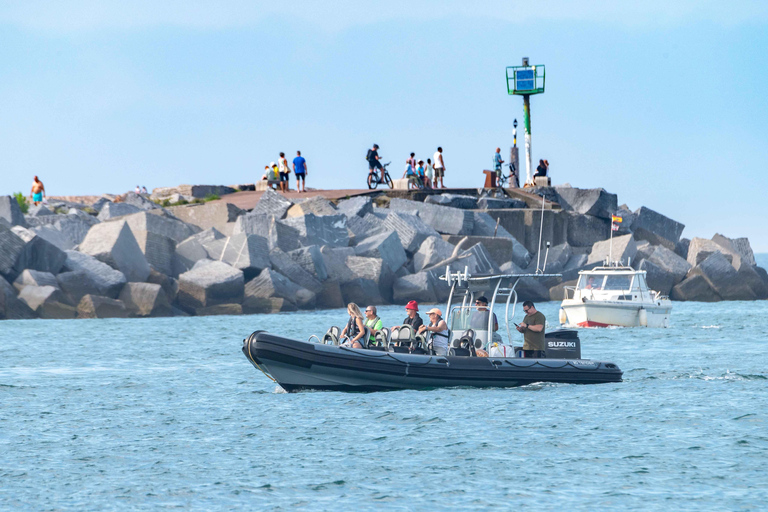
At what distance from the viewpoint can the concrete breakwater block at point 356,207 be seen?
3822cm

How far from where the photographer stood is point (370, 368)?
45.5ft

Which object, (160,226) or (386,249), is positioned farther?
(386,249)

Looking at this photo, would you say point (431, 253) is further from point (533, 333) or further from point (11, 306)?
point (533, 333)

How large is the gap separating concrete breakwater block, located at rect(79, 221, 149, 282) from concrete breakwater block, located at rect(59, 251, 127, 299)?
16.2 inches

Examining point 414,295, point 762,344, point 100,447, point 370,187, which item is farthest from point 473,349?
point 370,187

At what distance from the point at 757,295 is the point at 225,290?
968 inches

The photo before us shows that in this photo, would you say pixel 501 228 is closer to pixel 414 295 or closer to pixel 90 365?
pixel 414 295

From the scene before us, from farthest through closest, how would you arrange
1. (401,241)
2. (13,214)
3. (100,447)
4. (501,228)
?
1. (501,228)
2. (401,241)
3. (13,214)
4. (100,447)

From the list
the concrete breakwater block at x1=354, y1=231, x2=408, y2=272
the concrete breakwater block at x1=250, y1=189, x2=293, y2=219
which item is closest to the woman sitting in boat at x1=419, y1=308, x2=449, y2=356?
the concrete breakwater block at x1=354, y1=231, x2=408, y2=272

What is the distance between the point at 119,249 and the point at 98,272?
43.3 inches

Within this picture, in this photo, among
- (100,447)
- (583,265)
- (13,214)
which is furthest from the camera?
(583,265)

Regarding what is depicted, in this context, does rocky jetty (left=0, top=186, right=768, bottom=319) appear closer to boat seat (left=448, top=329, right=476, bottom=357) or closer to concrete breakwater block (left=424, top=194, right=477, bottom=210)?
concrete breakwater block (left=424, top=194, right=477, bottom=210)

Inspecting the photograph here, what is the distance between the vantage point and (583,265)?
3938 cm

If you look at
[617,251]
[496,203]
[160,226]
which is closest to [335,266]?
[160,226]
